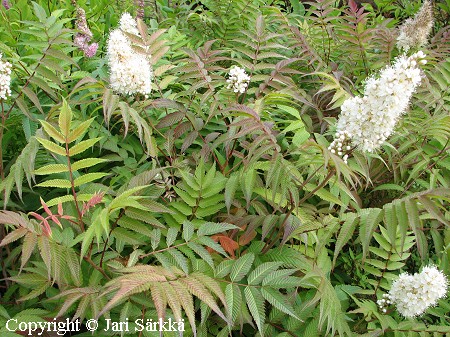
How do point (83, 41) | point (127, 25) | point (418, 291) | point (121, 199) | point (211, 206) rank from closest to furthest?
point (121, 199) < point (418, 291) < point (211, 206) < point (127, 25) < point (83, 41)

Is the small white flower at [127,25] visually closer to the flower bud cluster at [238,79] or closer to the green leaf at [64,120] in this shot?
the flower bud cluster at [238,79]

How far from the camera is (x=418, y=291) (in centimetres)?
208

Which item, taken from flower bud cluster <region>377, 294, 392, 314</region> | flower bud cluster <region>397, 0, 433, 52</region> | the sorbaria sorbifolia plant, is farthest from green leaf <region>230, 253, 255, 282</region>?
flower bud cluster <region>397, 0, 433, 52</region>

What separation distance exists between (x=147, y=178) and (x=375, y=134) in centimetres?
92

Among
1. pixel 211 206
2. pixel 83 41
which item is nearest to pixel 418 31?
pixel 211 206

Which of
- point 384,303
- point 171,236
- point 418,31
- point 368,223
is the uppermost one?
point 418,31

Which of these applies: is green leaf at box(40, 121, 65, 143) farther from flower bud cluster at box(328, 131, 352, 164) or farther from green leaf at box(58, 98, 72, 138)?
flower bud cluster at box(328, 131, 352, 164)

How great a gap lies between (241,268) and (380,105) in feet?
2.71

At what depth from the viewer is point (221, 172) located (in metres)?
2.47

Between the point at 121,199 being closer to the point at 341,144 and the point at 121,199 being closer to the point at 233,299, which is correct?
the point at 233,299

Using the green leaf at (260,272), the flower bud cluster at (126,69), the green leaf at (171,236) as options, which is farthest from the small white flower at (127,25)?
the green leaf at (260,272)

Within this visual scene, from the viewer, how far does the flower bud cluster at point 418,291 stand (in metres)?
2.05

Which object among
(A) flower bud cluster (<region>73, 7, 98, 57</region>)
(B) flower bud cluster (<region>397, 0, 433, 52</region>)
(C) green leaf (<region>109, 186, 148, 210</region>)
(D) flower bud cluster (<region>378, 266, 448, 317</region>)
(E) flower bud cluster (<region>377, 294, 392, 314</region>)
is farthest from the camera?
(B) flower bud cluster (<region>397, 0, 433, 52</region>)

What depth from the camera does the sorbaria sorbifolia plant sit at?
5.82 ft
